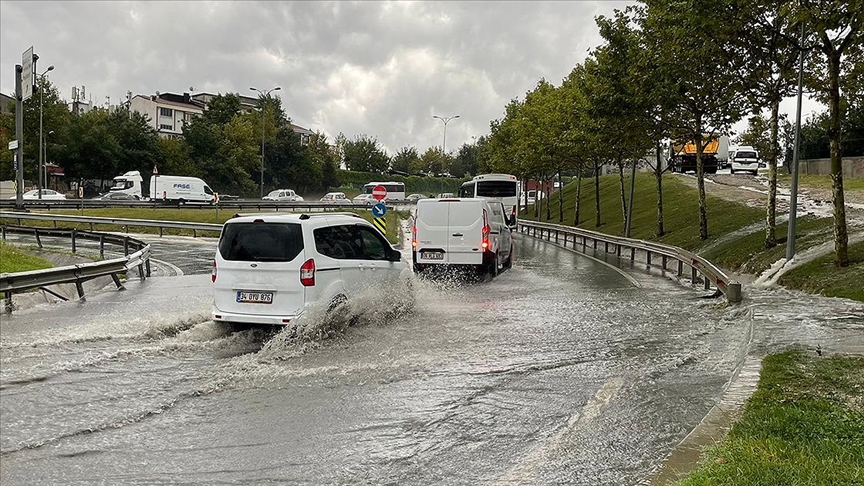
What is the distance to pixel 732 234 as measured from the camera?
2564 cm

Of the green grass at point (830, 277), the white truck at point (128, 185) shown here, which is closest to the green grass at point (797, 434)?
the green grass at point (830, 277)

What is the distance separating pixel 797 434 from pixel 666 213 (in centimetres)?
3493

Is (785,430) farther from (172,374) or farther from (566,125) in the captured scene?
(566,125)

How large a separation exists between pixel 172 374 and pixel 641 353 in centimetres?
553

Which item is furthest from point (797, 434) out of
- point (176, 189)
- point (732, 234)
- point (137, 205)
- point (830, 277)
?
point (176, 189)

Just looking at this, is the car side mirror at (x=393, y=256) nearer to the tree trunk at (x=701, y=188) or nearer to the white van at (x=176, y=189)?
the tree trunk at (x=701, y=188)

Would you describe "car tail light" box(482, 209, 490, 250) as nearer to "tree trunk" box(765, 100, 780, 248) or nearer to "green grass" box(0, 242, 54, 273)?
"tree trunk" box(765, 100, 780, 248)

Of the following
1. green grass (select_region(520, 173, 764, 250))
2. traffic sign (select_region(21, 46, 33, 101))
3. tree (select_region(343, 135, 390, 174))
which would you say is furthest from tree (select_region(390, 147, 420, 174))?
traffic sign (select_region(21, 46, 33, 101))

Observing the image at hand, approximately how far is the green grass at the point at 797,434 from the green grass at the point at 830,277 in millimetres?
6865

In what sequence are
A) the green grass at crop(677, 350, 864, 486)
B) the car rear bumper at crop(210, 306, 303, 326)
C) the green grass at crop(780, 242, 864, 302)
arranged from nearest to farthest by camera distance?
1. the green grass at crop(677, 350, 864, 486)
2. the car rear bumper at crop(210, 306, 303, 326)
3. the green grass at crop(780, 242, 864, 302)

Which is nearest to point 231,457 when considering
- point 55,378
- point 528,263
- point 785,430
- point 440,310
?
point 55,378

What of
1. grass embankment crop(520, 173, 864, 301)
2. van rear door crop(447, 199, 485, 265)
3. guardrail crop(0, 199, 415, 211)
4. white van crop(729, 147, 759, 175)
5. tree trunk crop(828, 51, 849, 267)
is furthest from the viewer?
white van crop(729, 147, 759, 175)

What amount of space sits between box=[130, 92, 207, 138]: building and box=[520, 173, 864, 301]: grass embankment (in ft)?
261

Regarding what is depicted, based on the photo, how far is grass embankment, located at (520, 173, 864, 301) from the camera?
15.1 metres
